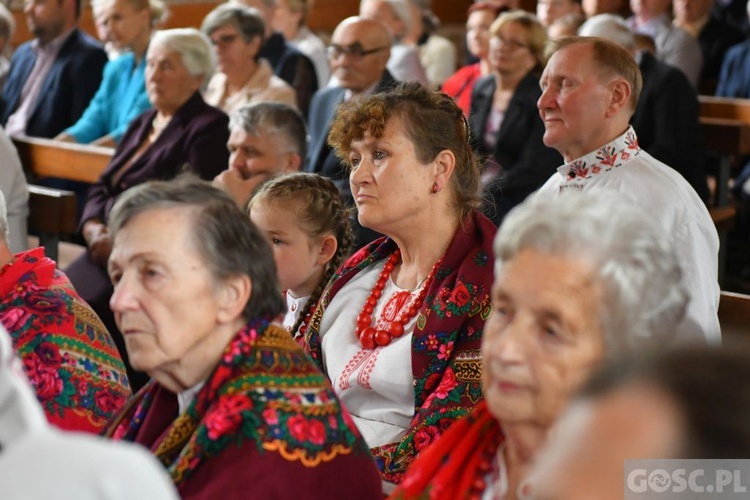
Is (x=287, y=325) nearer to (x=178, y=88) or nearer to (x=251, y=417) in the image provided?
(x=251, y=417)

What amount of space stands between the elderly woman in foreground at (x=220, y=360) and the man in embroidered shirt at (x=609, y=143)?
134cm

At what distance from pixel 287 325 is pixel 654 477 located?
6.44ft

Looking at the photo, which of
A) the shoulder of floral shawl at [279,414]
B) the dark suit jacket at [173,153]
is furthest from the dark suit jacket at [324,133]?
the shoulder of floral shawl at [279,414]

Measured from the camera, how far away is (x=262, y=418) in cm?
168

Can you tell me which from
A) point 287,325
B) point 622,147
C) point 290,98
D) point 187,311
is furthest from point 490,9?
point 187,311

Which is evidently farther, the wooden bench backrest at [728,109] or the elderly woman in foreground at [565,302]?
the wooden bench backrest at [728,109]

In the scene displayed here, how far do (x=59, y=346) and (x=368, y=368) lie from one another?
0.65m

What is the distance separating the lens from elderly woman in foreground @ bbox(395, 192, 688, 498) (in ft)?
4.62

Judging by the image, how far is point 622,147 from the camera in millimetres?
3137

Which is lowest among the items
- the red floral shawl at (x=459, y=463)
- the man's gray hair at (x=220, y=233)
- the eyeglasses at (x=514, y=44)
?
the eyeglasses at (x=514, y=44)

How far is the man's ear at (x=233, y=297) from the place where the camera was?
70.7 inches

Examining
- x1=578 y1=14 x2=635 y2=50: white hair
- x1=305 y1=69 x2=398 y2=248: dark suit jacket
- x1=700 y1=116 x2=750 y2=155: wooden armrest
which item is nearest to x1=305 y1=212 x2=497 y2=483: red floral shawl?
x1=305 y1=69 x2=398 y2=248: dark suit jacket

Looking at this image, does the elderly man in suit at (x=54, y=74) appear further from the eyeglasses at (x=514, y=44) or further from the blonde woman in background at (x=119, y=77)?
the eyeglasses at (x=514, y=44)

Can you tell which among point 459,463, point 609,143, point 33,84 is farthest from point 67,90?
point 459,463
